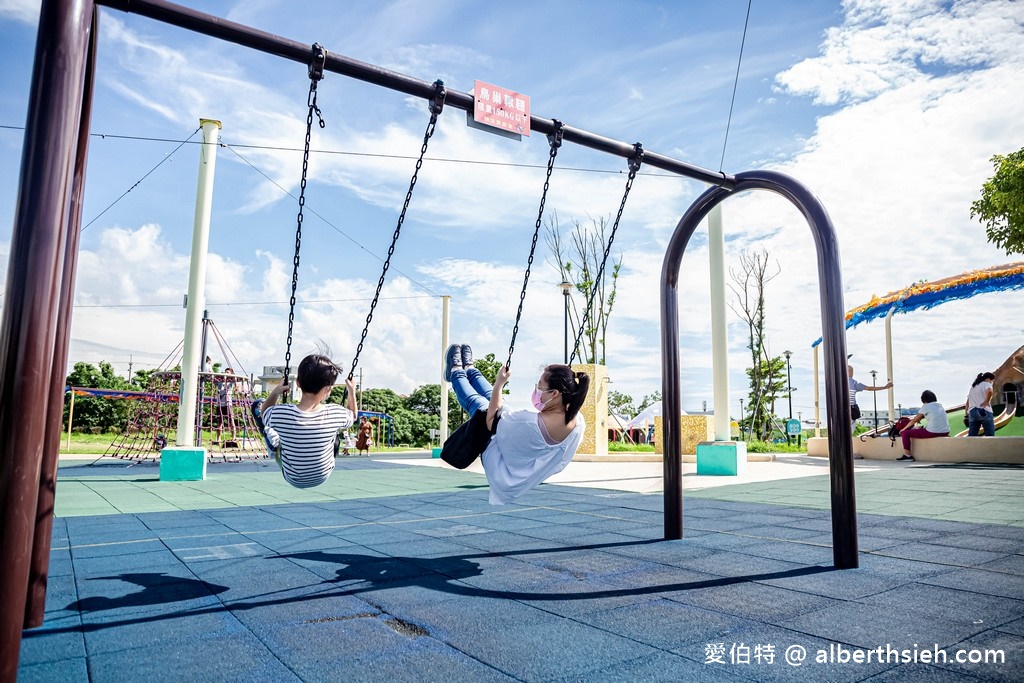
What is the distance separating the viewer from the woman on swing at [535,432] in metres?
4.22

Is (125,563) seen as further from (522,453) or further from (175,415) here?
(175,415)

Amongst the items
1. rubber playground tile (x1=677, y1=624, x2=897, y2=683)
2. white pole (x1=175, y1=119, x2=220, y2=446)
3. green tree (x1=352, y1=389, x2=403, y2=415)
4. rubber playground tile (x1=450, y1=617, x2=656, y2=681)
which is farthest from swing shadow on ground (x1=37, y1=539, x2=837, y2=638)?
green tree (x1=352, y1=389, x2=403, y2=415)

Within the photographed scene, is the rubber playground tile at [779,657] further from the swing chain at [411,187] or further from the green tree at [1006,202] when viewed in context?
the green tree at [1006,202]

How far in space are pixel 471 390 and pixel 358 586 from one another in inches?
56.9

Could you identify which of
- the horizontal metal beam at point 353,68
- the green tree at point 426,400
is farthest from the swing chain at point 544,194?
the green tree at point 426,400

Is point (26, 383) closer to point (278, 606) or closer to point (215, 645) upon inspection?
point (215, 645)

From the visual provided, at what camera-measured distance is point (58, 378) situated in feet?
9.60

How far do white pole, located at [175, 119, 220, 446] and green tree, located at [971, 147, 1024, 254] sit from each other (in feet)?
44.4

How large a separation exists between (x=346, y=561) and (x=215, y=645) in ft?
5.25

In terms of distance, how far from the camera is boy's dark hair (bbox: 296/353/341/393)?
3.92 meters

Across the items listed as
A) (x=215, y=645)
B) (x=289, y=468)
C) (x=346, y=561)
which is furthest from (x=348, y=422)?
(x=215, y=645)

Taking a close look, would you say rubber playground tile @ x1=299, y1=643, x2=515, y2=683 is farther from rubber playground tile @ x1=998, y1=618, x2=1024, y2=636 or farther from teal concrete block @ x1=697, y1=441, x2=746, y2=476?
teal concrete block @ x1=697, y1=441, x2=746, y2=476

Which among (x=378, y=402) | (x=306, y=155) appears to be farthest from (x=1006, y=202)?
(x=378, y=402)

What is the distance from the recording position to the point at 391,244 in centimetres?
405
